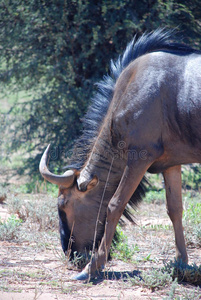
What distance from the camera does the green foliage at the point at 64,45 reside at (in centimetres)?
791

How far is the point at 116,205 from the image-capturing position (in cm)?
395

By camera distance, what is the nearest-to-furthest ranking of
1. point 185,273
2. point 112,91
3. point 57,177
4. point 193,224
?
point 185,273 < point 57,177 < point 112,91 < point 193,224

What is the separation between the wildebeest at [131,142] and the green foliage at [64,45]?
3.65m

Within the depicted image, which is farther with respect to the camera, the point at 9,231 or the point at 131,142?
the point at 9,231

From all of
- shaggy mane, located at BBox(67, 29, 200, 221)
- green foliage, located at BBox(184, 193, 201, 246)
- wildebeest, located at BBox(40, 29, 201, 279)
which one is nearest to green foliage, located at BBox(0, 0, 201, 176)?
shaggy mane, located at BBox(67, 29, 200, 221)

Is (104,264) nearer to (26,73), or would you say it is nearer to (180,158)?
(180,158)

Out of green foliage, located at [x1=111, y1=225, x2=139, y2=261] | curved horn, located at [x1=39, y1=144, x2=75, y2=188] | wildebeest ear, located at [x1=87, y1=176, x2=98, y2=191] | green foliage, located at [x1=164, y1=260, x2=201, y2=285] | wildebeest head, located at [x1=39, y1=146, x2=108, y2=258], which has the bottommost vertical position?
green foliage, located at [x1=111, y1=225, x2=139, y2=261]

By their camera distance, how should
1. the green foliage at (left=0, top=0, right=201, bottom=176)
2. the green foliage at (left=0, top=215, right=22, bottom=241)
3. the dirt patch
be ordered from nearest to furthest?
1. the dirt patch
2. the green foliage at (left=0, top=215, right=22, bottom=241)
3. the green foliage at (left=0, top=0, right=201, bottom=176)

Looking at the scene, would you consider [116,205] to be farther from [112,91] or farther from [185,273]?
[112,91]

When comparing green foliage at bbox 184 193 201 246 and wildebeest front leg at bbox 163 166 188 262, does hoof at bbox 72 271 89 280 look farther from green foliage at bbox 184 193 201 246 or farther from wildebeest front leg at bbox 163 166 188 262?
green foliage at bbox 184 193 201 246

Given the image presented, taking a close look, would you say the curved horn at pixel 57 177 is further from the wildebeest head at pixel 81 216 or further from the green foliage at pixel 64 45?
the green foliage at pixel 64 45

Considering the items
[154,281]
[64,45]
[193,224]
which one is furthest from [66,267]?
[64,45]

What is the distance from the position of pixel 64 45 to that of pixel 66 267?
207 inches

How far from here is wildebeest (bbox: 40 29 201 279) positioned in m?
3.82
